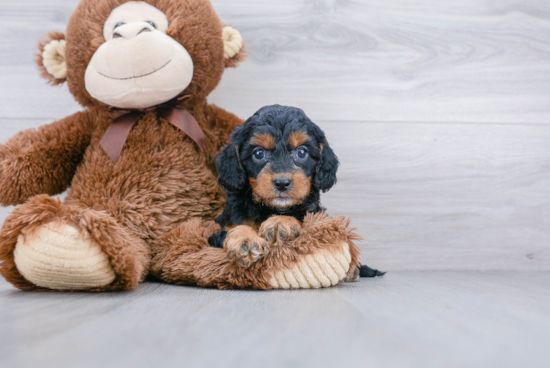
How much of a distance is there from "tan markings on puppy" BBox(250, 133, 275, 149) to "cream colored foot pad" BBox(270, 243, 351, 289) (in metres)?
0.38

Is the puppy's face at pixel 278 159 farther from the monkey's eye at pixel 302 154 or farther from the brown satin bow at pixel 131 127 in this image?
the brown satin bow at pixel 131 127

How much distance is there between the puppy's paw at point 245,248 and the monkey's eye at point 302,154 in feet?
1.04

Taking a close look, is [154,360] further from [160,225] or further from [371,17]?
[371,17]

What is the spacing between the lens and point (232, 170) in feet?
4.67

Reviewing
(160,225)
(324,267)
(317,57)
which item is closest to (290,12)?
(317,57)

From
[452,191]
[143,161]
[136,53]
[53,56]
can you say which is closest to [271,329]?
[143,161]

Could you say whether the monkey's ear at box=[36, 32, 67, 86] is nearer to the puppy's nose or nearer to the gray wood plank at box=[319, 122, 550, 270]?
the puppy's nose

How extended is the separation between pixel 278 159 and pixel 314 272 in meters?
0.37

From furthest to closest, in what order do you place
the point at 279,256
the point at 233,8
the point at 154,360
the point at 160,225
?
the point at 233,8, the point at 160,225, the point at 279,256, the point at 154,360

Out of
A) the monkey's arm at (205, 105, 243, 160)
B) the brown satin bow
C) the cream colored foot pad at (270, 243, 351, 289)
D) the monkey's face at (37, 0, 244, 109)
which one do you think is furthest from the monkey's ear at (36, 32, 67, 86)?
the cream colored foot pad at (270, 243, 351, 289)

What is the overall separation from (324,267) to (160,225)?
0.63 meters

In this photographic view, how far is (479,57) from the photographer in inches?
83.6

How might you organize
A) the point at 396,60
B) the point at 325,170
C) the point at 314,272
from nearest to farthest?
the point at 314,272
the point at 325,170
the point at 396,60

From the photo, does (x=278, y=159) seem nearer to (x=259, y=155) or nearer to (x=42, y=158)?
(x=259, y=155)
